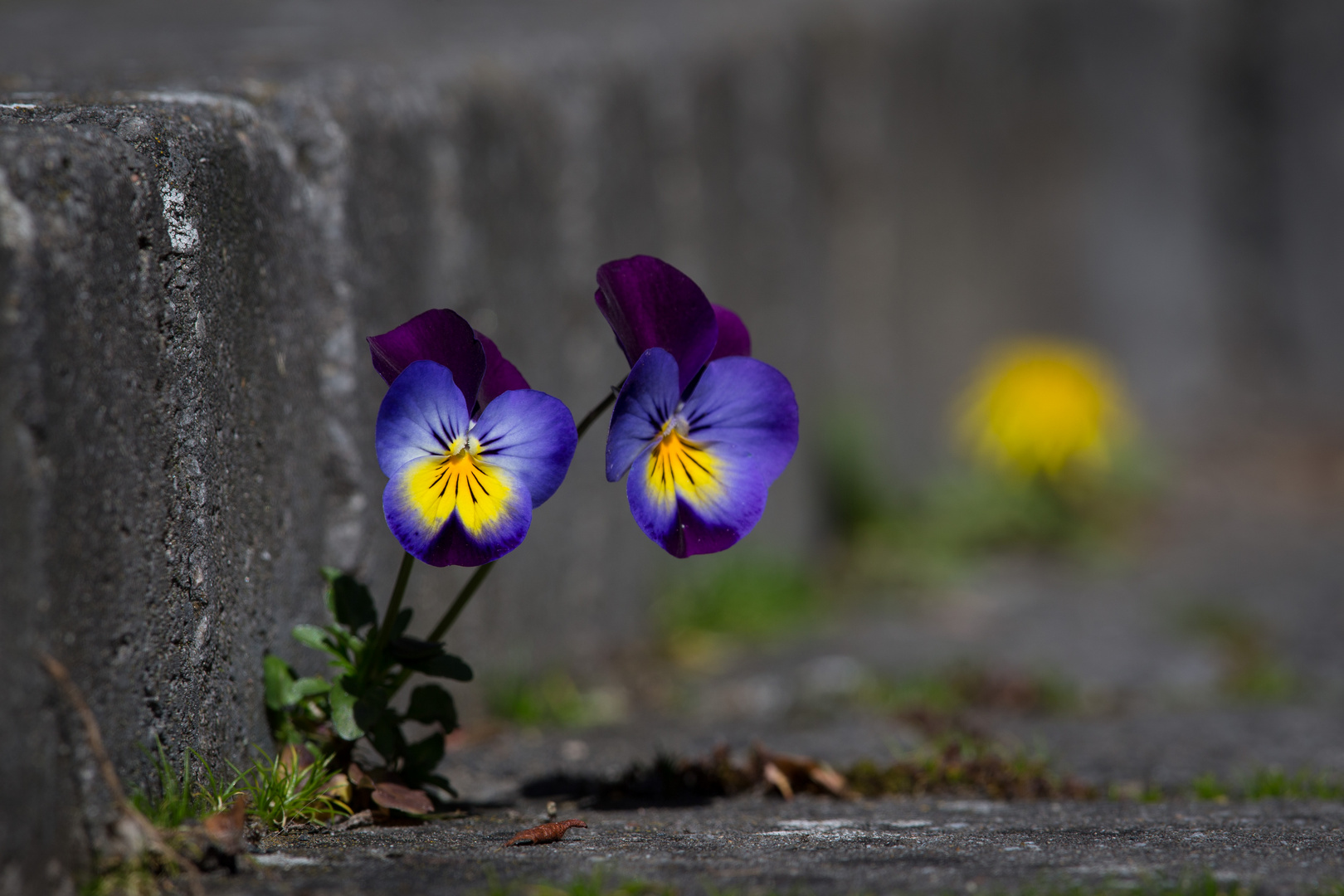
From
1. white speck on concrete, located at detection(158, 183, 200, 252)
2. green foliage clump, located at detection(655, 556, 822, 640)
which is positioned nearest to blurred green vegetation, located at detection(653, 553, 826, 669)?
green foliage clump, located at detection(655, 556, 822, 640)

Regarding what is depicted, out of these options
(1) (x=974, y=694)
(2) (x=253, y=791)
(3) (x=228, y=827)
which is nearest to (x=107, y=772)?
(3) (x=228, y=827)

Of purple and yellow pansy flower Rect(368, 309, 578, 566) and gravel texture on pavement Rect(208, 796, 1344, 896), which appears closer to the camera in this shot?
gravel texture on pavement Rect(208, 796, 1344, 896)

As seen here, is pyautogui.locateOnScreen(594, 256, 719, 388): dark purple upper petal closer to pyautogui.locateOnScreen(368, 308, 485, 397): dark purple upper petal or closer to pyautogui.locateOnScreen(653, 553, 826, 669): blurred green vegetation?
pyautogui.locateOnScreen(368, 308, 485, 397): dark purple upper petal

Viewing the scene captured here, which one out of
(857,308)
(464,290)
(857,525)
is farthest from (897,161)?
(464,290)

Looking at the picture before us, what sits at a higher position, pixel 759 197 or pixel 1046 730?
pixel 759 197

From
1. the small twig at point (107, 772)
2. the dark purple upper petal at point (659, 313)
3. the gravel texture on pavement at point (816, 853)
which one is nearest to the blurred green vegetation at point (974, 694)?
the gravel texture on pavement at point (816, 853)

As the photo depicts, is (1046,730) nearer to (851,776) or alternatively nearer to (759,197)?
(851,776)

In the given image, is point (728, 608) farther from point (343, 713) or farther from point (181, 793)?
point (181, 793)

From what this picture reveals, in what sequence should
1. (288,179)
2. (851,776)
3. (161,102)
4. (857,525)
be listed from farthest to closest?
1. (857,525)
2. (851,776)
3. (288,179)
4. (161,102)
